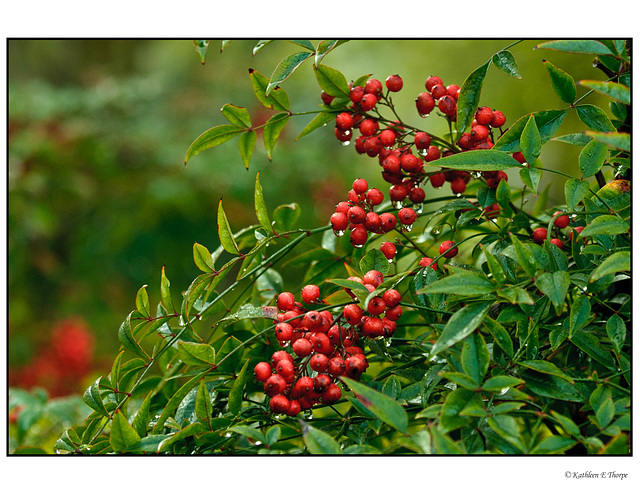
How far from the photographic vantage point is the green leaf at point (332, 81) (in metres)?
0.57

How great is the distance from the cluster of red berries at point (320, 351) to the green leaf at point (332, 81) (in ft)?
0.69

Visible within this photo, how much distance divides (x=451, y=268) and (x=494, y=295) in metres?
0.05

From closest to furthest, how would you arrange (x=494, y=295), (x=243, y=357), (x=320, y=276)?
(x=494, y=295) → (x=243, y=357) → (x=320, y=276)

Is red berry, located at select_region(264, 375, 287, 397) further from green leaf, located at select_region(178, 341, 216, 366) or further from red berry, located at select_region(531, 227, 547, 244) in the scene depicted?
Answer: red berry, located at select_region(531, 227, 547, 244)

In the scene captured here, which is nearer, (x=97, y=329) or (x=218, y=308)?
(x=218, y=308)

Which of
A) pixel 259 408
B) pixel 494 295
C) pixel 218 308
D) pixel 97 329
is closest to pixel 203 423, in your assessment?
pixel 259 408

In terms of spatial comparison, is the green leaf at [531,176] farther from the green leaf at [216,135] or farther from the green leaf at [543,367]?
the green leaf at [216,135]

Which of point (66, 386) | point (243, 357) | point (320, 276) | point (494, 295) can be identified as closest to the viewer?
point (494, 295)

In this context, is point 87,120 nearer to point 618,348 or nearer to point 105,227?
point 105,227

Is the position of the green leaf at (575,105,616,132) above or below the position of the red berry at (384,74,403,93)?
below

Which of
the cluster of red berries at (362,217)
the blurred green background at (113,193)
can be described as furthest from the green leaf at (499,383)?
the blurred green background at (113,193)

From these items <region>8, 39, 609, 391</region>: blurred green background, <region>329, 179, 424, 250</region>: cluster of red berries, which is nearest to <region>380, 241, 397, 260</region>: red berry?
<region>329, 179, 424, 250</region>: cluster of red berries

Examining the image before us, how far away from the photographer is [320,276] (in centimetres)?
69

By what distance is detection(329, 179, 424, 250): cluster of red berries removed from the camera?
56 cm
